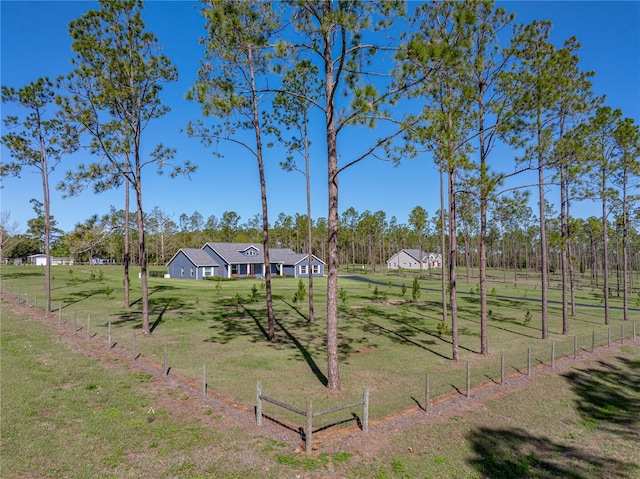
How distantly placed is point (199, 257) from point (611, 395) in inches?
2175

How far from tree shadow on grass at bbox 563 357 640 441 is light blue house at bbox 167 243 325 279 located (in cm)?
4251

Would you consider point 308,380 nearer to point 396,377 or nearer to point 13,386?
point 396,377

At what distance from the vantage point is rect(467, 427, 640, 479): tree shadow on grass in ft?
26.5

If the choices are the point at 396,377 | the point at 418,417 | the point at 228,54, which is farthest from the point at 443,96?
the point at 418,417

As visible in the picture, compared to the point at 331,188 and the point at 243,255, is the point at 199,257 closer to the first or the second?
the point at 243,255

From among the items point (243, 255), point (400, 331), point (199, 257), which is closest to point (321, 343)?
point (400, 331)

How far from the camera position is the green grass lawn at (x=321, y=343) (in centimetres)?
1223

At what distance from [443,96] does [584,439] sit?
522 inches

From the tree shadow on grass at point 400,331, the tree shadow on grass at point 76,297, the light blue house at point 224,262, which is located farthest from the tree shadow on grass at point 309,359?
the light blue house at point 224,262

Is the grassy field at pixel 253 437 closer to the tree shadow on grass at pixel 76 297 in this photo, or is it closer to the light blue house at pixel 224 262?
the tree shadow on grass at pixel 76 297

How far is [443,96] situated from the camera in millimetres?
16109

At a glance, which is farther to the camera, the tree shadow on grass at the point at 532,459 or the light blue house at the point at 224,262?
the light blue house at the point at 224,262

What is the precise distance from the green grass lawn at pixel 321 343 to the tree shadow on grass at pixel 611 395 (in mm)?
1533

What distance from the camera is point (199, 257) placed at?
59.6m
